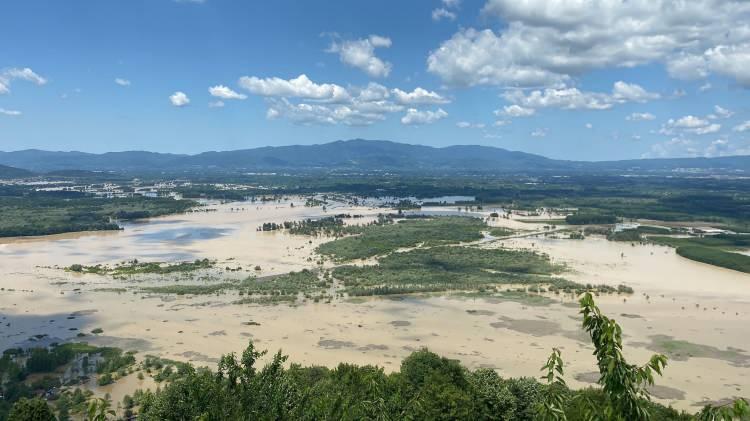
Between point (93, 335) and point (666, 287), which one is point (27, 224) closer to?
point (93, 335)

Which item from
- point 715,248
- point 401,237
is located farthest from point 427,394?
point 715,248

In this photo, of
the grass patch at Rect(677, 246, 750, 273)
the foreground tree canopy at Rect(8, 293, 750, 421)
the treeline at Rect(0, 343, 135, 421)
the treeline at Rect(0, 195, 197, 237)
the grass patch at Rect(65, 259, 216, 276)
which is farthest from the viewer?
the treeline at Rect(0, 195, 197, 237)

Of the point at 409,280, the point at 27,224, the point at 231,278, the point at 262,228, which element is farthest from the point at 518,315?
the point at 27,224

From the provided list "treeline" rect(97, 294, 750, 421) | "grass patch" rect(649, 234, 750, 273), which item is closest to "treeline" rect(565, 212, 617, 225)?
"grass patch" rect(649, 234, 750, 273)

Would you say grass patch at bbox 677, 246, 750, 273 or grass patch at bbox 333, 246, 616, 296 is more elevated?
grass patch at bbox 677, 246, 750, 273

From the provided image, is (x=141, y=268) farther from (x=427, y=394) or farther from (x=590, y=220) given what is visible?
(x=590, y=220)

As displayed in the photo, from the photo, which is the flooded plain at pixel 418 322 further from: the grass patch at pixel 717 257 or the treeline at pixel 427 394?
the treeline at pixel 427 394

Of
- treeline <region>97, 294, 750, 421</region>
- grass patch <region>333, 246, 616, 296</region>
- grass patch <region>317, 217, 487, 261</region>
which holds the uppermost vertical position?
treeline <region>97, 294, 750, 421</region>

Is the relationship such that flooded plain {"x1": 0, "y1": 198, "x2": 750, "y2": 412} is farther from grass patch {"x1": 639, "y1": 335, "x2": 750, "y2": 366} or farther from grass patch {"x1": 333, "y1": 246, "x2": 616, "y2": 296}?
grass patch {"x1": 333, "y1": 246, "x2": 616, "y2": 296}

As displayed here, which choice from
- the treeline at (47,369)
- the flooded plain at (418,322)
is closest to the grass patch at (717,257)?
the flooded plain at (418,322)
